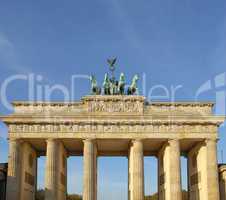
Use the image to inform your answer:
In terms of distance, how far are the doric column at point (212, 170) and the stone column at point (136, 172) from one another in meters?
8.11

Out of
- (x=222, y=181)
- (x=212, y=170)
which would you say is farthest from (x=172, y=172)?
(x=222, y=181)

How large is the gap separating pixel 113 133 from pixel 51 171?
8.93m

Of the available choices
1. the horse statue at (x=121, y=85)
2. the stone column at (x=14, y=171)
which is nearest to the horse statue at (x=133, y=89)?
the horse statue at (x=121, y=85)

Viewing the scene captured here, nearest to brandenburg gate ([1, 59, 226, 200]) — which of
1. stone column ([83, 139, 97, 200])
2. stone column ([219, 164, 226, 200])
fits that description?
stone column ([83, 139, 97, 200])

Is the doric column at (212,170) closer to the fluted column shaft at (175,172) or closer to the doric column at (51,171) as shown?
the fluted column shaft at (175,172)

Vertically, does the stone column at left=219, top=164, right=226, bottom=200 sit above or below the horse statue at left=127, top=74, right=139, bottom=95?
below

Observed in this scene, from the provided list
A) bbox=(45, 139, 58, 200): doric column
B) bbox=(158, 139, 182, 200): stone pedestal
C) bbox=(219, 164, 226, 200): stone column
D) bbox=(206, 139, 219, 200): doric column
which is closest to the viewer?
bbox=(206, 139, 219, 200): doric column

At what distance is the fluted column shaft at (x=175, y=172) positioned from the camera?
163 feet

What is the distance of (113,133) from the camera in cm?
5147

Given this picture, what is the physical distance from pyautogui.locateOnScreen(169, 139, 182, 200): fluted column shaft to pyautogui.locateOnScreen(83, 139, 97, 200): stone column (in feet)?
31.1

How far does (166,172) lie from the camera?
53469 mm

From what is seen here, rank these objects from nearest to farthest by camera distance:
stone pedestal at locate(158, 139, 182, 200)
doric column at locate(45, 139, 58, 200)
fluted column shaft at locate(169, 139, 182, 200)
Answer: doric column at locate(45, 139, 58, 200)
fluted column shaft at locate(169, 139, 182, 200)
stone pedestal at locate(158, 139, 182, 200)

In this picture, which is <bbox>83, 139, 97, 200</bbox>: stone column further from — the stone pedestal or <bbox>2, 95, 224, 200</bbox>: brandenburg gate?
the stone pedestal

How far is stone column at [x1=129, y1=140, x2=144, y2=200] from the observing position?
50000 millimetres
